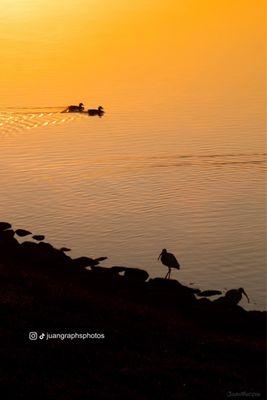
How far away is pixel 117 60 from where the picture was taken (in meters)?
120

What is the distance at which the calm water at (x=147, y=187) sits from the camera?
139 feet

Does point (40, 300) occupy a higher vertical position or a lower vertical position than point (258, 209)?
lower

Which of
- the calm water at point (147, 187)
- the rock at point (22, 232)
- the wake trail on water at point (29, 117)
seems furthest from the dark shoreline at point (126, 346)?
the wake trail on water at point (29, 117)

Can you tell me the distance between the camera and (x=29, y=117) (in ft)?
276

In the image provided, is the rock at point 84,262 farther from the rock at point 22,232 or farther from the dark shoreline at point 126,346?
the rock at point 22,232

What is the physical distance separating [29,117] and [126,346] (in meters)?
63.5

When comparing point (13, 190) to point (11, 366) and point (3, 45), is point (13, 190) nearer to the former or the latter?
point (11, 366)

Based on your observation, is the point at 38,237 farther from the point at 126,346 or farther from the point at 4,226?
the point at 126,346

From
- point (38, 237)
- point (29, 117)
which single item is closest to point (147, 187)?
point (38, 237)

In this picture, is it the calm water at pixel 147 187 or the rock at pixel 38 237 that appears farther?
the rock at pixel 38 237

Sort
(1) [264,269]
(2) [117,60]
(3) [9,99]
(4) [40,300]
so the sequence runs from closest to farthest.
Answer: (4) [40,300] → (1) [264,269] → (3) [9,99] → (2) [117,60]

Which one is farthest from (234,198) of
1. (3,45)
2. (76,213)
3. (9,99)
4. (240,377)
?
(3,45)

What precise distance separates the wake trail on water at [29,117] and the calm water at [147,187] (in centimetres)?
11

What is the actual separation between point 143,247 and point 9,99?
53.6 metres
